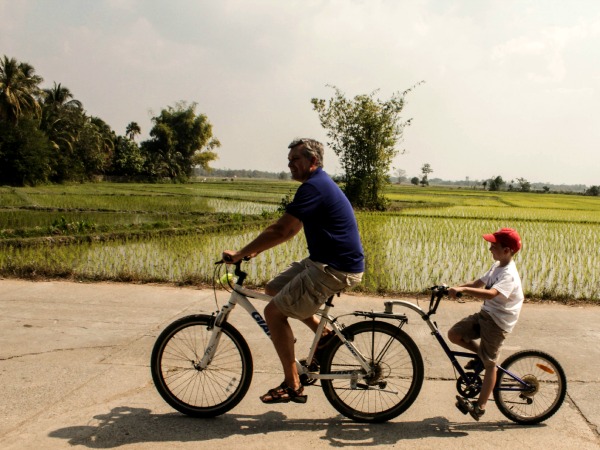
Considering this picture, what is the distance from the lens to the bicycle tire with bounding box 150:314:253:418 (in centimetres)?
344

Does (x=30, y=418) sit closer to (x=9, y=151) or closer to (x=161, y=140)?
(x=9, y=151)

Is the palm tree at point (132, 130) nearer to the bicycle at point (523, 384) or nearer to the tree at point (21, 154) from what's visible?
the tree at point (21, 154)

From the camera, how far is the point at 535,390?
3451 mm

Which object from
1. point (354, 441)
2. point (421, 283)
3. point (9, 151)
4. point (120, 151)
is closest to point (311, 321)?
point (354, 441)

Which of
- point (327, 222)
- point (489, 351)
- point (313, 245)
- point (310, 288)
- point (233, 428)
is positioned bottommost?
point (233, 428)

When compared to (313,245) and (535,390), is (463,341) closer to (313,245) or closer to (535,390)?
(535,390)

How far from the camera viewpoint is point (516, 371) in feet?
11.5

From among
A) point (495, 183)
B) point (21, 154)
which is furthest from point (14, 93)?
point (495, 183)

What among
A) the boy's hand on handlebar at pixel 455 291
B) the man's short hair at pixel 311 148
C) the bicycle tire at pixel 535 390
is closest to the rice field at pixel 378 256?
the bicycle tire at pixel 535 390

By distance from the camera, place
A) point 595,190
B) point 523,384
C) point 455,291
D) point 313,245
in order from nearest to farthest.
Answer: point 455,291 → point 313,245 → point 523,384 → point 595,190

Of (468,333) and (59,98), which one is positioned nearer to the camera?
(468,333)

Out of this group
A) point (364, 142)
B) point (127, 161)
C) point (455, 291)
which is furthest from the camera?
point (127, 161)

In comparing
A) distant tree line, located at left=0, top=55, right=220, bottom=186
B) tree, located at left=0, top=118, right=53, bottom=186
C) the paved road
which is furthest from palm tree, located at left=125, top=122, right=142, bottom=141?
the paved road

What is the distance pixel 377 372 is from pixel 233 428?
958 millimetres
